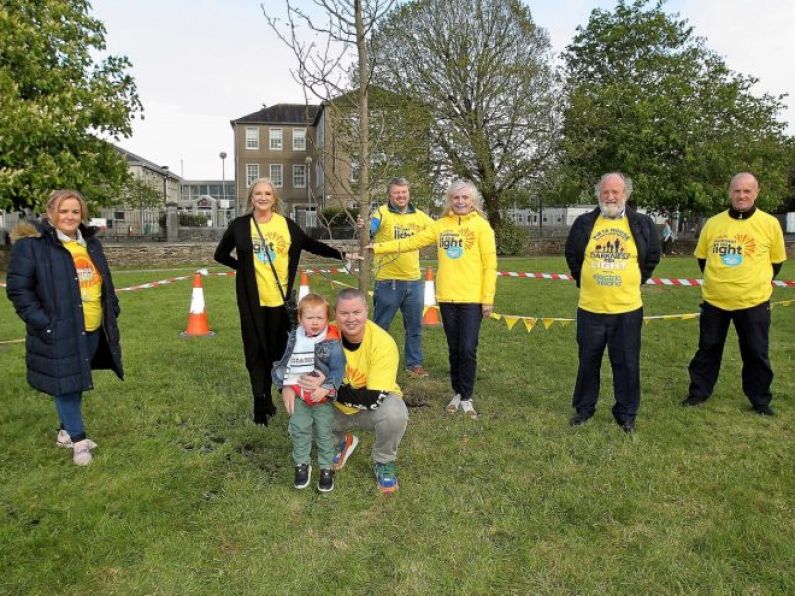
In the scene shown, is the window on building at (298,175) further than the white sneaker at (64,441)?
Yes

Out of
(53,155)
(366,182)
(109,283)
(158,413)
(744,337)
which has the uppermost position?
(53,155)

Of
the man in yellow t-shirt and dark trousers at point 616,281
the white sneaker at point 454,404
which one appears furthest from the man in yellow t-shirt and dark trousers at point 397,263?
the man in yellow t-shirt and dark trousers at point 616,281

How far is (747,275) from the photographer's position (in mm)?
4977

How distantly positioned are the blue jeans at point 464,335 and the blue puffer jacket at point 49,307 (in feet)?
8.94

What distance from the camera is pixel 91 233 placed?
4.16m

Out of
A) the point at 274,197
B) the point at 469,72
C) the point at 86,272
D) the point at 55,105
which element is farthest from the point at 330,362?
the point at 469,72

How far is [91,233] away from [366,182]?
2.09 metres

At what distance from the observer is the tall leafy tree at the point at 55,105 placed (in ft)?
52.6

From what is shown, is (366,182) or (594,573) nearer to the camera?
(594,573)

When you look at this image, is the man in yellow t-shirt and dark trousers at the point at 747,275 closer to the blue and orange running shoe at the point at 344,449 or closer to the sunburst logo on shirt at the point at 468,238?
the sunburst logo on shirt at the point at 468,238

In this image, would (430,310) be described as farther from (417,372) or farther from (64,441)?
(64,441)

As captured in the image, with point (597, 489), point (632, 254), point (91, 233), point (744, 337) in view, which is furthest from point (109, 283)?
point (744, 337)

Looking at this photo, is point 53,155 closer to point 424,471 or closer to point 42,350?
point 42,350

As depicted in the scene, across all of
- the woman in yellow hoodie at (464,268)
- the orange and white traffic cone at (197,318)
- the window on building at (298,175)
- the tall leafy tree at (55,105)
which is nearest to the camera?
the woman in yellow hoodie at (464,268)
